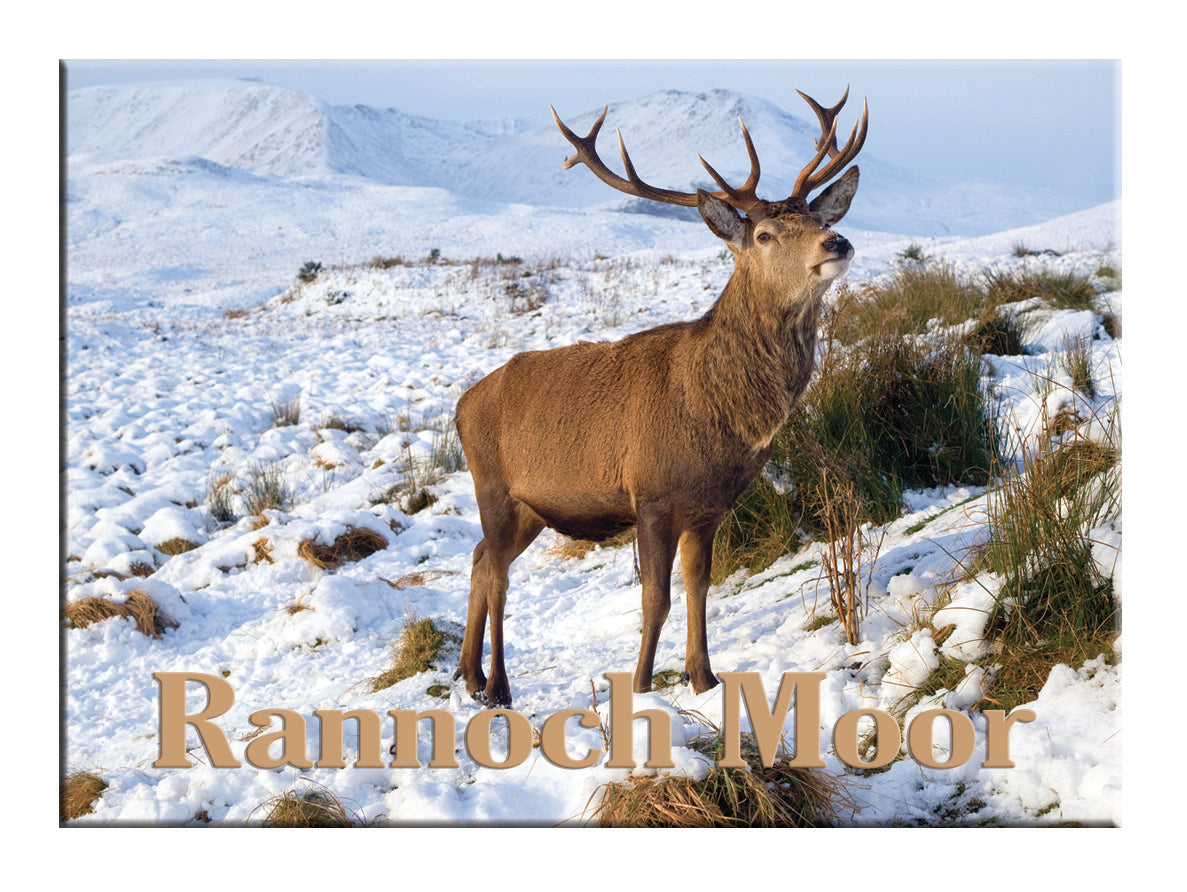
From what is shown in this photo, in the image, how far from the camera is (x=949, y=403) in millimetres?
6102

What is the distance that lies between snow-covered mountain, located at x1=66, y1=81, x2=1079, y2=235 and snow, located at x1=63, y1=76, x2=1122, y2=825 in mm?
160

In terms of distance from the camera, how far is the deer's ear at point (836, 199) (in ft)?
14.1

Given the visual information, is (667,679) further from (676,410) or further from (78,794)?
(78,794)

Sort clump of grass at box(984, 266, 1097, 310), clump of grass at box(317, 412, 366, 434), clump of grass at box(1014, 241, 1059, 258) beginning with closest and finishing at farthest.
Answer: clump of grass at box(984, 266, 1097, 310)
clump of grass at box(317, 412, 366, 434)
clump of grass at box(1014, 241, 1059, 258)

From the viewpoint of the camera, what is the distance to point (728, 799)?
134 inches

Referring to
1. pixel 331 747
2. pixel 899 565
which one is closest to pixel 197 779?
pixel 331 747

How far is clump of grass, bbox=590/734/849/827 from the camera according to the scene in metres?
3.38

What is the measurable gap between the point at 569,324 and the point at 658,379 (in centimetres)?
1035

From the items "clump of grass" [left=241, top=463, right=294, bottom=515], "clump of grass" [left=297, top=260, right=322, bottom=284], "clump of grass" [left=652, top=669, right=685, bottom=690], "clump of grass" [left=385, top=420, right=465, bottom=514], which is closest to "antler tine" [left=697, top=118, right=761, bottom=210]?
"clump of grass" [left=652, top=669, right=685, bottom=690]

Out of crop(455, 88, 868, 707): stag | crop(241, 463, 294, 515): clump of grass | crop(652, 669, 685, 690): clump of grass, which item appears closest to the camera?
crop(455, 88, 868, 707): stag

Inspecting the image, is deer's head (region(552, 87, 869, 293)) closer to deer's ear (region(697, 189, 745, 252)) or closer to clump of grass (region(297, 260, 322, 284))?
deer's ear (region(697, 189, 745, 252))

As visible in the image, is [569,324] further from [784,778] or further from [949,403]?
[784,778]

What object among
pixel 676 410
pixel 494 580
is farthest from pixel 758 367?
pixel 494 580

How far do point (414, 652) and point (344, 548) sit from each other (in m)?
2.20
